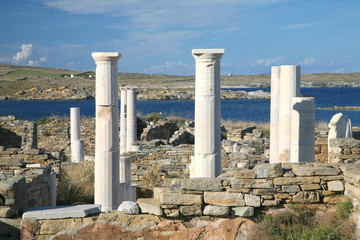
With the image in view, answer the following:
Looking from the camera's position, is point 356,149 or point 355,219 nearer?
point 355,219

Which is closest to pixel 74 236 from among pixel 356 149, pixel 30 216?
pixel 30 216

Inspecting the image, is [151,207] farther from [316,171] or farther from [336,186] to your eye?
[336,186]

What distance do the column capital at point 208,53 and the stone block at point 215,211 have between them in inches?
141

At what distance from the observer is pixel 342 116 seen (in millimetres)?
11469

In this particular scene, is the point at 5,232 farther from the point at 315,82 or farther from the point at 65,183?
the point at 315,82

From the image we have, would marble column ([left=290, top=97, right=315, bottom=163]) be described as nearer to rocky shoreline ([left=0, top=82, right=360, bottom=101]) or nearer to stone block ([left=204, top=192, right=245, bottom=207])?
stone block ([left=204, top=192, right=245, bottom=207])

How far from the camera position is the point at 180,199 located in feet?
20.9

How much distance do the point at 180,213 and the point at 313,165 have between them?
7.25 feet

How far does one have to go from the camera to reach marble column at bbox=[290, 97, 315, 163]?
10344mm

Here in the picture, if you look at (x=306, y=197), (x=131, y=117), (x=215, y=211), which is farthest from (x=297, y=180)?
(x=131, y=117)

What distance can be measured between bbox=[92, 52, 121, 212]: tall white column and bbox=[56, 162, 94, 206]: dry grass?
59.3 inches

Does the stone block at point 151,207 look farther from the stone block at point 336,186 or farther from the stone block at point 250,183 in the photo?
the stone block at point 336,186

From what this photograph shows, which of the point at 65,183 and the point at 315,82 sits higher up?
the point at 315,82

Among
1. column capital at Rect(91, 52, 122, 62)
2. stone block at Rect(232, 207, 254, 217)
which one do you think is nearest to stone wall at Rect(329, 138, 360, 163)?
stone block at Rect(232, 207, 254, 217)
